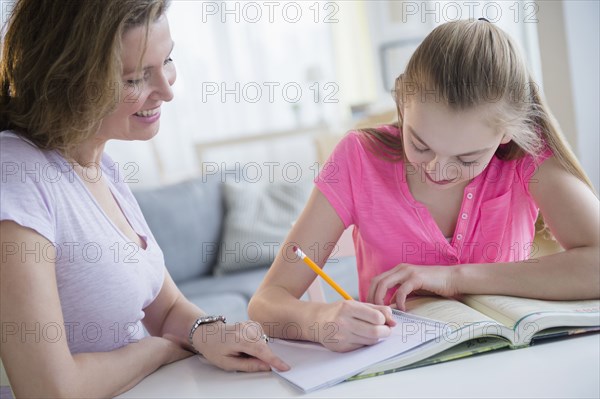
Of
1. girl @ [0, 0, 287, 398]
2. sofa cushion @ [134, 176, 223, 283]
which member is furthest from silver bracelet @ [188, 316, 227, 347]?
sofa cushion @ [134, 176, 223, 283]

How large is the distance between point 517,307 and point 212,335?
0.42m

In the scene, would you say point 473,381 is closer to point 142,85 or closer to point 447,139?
point 447,139

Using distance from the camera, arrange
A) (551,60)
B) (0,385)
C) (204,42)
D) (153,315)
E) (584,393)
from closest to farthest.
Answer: (584,393) → (0,385) → (153,315) → (551,60) → (204,42)

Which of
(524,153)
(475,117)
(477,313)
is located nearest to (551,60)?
(524,153)

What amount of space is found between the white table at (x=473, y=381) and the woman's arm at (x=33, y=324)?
3.4 inches

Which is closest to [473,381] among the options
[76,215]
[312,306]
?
[312,306]

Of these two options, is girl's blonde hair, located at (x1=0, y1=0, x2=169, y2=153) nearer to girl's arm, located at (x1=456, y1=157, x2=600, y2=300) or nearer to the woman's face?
the woman's face

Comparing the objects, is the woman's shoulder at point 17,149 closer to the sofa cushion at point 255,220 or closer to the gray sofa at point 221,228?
the gray sofa at point 221,228

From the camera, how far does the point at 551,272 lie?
3.26ft

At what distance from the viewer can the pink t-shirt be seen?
1.20 metres

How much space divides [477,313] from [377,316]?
14cm

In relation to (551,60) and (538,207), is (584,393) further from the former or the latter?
(551,60)

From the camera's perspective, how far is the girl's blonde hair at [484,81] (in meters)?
1.02

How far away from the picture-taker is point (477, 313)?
2.91 ft
